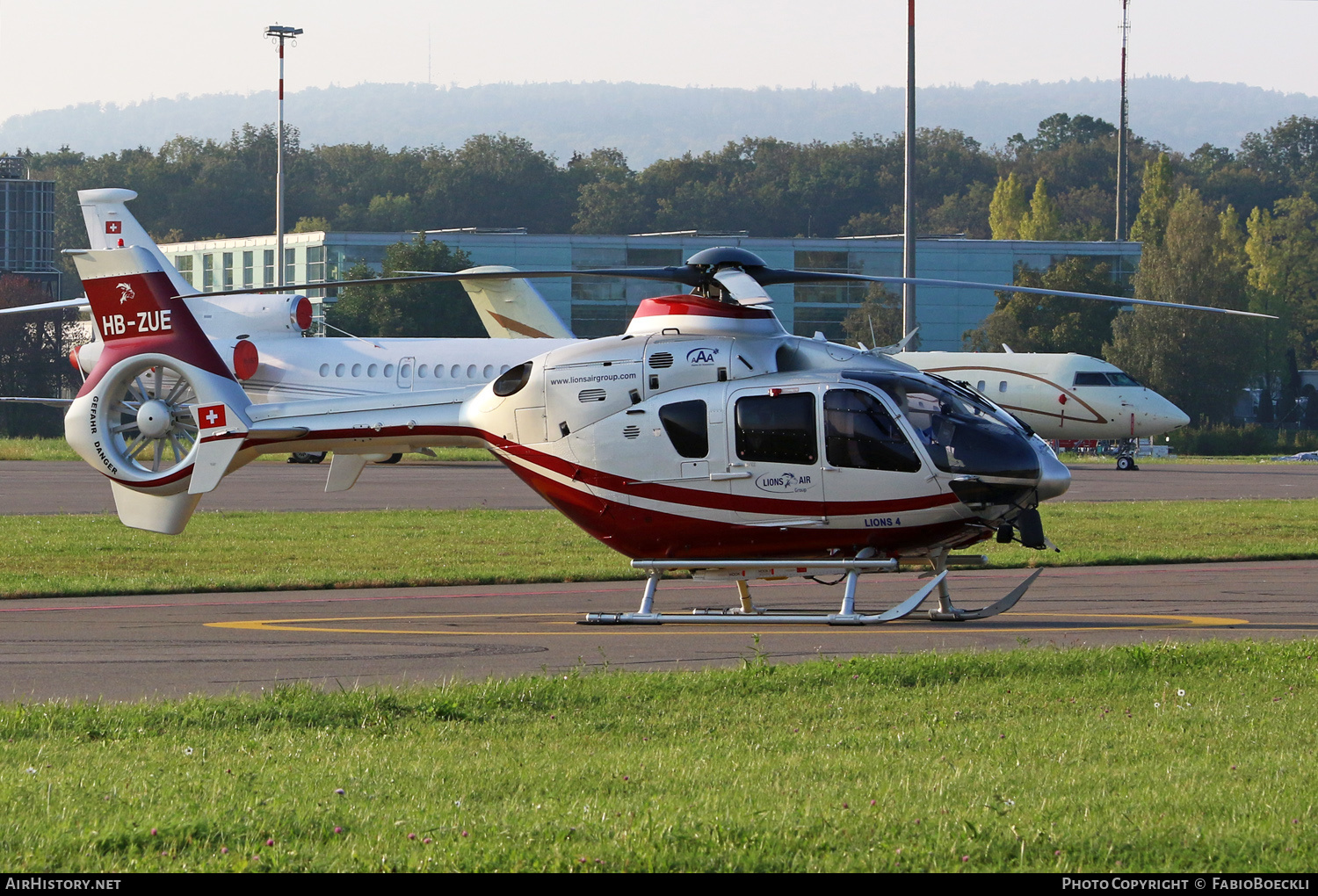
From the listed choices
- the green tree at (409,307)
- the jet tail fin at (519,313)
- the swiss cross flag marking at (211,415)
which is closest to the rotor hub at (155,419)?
the swiss cross flag marking at (211,415)

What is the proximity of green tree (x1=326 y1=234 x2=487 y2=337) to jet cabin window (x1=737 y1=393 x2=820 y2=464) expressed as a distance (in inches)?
2600

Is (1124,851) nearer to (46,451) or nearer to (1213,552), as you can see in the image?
(1213,552)

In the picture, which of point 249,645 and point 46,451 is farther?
point 46,451

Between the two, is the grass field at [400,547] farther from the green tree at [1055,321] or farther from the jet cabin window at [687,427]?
the green tree at [1055,321]

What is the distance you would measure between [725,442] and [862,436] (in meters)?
1.34

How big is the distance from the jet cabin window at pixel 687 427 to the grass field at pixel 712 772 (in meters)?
3.97

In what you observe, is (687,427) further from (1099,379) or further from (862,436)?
(1099,379)

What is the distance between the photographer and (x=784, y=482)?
566 inches

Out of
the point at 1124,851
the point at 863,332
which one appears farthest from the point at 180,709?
the point at 863,332

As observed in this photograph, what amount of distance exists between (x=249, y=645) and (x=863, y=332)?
8122cm

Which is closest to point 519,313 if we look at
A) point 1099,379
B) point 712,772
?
point 1099,379

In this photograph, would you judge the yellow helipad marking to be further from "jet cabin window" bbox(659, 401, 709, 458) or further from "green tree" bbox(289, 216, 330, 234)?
"green tree" bbox(289, 216, 330, 234)

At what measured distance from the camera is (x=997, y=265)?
314ft

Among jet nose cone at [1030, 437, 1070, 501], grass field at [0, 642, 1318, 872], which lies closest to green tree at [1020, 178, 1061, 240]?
jet nose cone at [1030, 437, 1070, 501]
